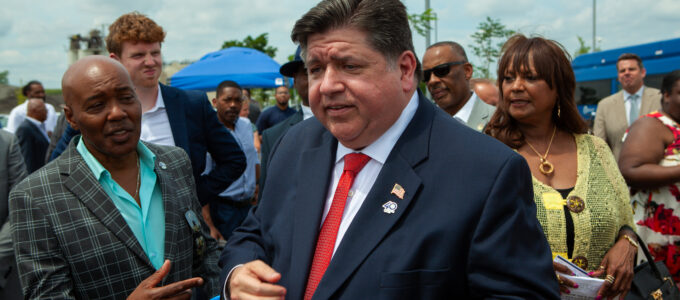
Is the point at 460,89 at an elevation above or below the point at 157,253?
above

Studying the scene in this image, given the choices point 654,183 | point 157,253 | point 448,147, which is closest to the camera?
point 448,147

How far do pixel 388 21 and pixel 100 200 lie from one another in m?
1.40

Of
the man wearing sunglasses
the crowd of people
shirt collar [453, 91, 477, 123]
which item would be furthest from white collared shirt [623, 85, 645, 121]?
the crowd of people

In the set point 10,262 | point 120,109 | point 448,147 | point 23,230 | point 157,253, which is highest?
point 120,109

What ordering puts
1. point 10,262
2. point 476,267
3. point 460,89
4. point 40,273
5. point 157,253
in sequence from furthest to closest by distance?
point 460,89 < point 10,262 < point 157,253 < point 40,273 < point 476,267

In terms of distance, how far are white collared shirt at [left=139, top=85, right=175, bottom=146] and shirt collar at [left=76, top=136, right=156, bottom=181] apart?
2.61 feet

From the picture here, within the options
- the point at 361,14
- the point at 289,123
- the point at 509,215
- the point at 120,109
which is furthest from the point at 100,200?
the point at 289,123

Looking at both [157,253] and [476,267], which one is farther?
[157,253]

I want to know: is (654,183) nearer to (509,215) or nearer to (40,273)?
(509,215)

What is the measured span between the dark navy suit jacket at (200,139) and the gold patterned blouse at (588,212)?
213 centimetres

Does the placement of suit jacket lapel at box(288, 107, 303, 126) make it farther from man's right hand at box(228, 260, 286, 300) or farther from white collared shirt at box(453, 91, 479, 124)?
man's right hand at box(228, 260, 286, 300)

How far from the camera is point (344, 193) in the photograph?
5.62ft

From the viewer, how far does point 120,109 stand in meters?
2.12

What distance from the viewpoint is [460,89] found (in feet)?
14.1
